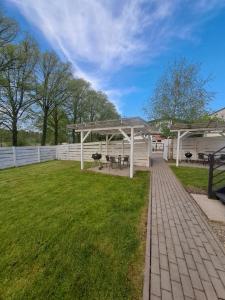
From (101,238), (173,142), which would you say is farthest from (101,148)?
(101,238)

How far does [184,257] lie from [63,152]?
48.9 ft

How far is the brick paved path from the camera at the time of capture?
185 cm

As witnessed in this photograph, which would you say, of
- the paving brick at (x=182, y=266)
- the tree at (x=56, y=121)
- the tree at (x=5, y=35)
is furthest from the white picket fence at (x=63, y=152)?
the paving brick at (x=182, y=266)

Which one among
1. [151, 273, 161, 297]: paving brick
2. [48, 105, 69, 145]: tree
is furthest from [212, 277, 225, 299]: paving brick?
[48, 105, 69, 145]: tree

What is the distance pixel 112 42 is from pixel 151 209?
10275 millimetres

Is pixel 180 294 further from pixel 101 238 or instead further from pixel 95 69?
pixel 95 69

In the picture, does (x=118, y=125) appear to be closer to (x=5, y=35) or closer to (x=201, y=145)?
(x=201, y=145)

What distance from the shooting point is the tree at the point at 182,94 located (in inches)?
539

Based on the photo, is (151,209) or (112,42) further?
(112,42)

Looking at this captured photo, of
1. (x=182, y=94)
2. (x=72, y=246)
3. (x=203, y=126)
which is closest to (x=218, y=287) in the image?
(x=72, y=246)

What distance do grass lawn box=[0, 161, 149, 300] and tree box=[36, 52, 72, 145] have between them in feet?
48.9

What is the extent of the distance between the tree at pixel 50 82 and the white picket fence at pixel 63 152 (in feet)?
13.7

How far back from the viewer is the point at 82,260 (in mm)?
2354

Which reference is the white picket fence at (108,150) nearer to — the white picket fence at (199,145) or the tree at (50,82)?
the tree at (50,82)
